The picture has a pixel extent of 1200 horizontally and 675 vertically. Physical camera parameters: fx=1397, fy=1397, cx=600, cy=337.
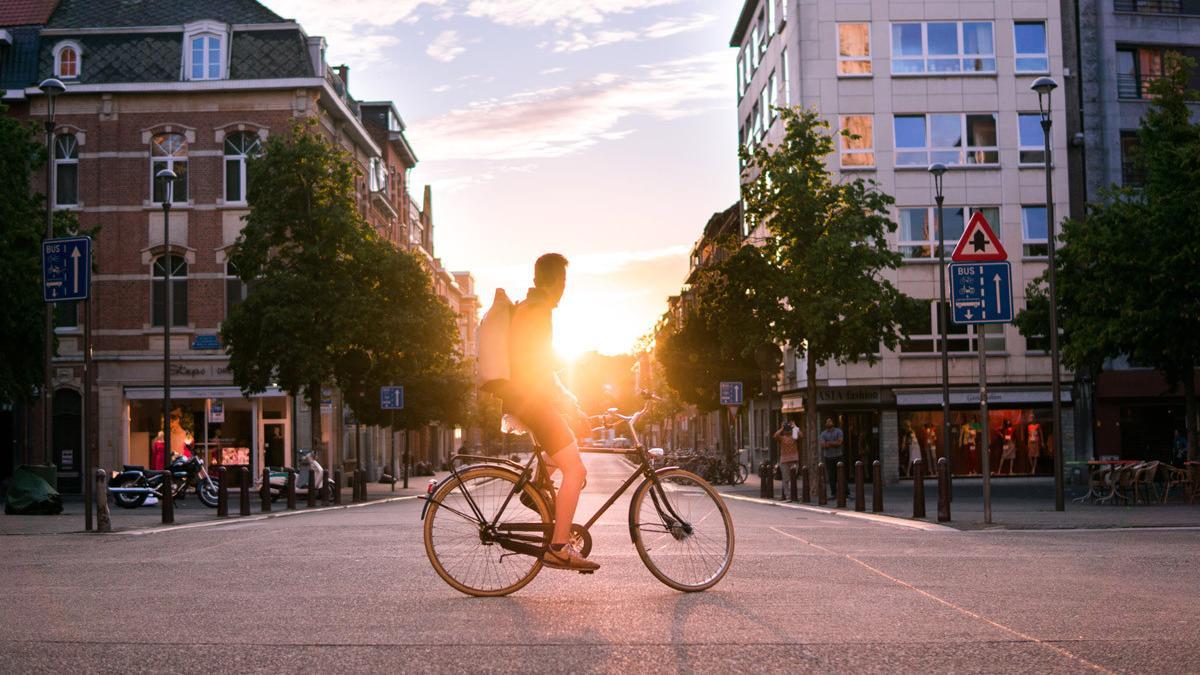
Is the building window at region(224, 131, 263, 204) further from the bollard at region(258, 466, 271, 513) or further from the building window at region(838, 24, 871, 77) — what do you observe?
the bollard at region(258, 466, 271, 513)

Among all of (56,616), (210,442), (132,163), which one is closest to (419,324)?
(210,442)

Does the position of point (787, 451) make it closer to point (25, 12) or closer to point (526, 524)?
point (526, 524)

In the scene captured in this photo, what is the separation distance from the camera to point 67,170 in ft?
156

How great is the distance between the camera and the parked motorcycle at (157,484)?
2961cm

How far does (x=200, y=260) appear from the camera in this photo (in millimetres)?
47125

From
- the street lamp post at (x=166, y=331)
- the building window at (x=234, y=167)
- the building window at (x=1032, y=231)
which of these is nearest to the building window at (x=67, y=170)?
the street lamp post at (x=166, y=331)

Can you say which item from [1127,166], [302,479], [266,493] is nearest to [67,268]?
[266,493]

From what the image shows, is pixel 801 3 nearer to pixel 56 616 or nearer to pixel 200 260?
pixel 200 260

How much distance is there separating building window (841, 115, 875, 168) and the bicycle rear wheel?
4254 centimetres

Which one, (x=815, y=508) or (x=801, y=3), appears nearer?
(x=815, y=508)

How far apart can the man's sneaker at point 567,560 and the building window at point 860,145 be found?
4259 cm

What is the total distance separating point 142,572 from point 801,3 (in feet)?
141

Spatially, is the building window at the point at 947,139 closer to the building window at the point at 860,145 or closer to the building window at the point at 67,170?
the building window at the point at 860,145

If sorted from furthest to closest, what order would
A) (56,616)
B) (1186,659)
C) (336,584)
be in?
(336,584) < (56,616) < (1186,659)
